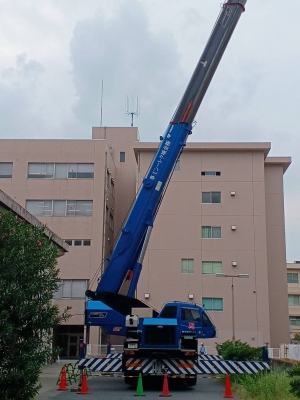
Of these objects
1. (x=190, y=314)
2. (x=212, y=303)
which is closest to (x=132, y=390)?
(x=190, y=314)

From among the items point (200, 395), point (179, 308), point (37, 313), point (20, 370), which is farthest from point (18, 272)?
point (179, 308)

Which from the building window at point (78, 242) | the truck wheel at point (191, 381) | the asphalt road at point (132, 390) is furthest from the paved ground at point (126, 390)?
the building window at point (78, 242)

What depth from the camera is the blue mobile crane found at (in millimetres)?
18625

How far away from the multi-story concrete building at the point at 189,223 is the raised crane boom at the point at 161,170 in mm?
27141

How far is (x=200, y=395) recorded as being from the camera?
17.5 metres

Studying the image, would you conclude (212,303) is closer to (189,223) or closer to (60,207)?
(189,223)

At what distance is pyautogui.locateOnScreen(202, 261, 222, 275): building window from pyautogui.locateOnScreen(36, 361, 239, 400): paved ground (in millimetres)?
24344

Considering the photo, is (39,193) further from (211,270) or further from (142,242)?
(142,242)

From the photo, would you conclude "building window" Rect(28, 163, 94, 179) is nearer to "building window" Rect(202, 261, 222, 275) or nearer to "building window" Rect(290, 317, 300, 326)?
"building window" Rect(202, 261, 222, 275)

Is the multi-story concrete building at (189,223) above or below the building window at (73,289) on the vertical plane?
above

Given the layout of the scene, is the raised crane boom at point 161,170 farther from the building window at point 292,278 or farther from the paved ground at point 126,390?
the building window at point 292,278

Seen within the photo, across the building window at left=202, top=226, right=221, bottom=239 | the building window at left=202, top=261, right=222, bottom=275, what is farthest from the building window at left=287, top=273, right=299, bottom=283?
the building window at left=202, top=261, right=222, bottom=275

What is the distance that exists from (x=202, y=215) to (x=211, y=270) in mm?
4740

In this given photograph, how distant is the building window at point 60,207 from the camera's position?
4966cm
